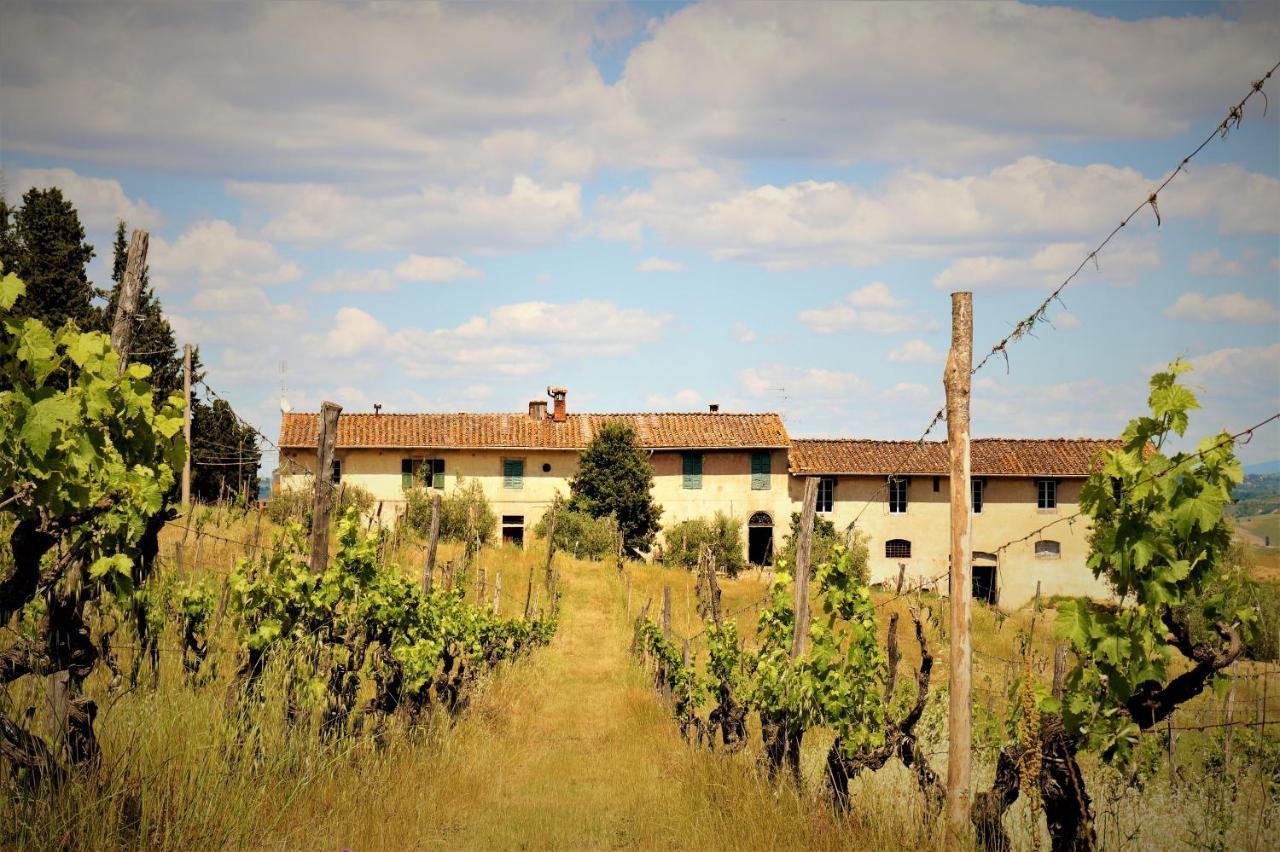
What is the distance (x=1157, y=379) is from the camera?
605cm

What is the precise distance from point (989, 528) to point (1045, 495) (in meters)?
2.49

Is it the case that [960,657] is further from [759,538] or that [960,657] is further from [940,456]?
[940,456]

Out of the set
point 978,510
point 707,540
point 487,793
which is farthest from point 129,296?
point 978,510

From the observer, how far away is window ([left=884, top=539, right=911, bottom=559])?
36.7 meters

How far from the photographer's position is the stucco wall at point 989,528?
1430 inches

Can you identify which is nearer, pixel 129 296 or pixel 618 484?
pixel 129 296

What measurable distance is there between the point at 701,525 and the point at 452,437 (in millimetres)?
9517

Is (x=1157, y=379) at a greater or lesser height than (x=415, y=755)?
greater

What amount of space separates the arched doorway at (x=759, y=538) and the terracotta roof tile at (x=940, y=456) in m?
2.34

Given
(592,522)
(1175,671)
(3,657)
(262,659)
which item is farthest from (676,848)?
(592,522)

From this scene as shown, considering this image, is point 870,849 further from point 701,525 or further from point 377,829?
point 701,525

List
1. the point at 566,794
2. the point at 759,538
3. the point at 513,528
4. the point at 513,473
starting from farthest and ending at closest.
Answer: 1. the point at 759,538
2. the point at 513,473
3. the point at 513,528
4. the point at 566,794

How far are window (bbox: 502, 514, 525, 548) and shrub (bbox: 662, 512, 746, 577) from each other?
512 cm

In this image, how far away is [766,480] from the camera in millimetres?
37094
